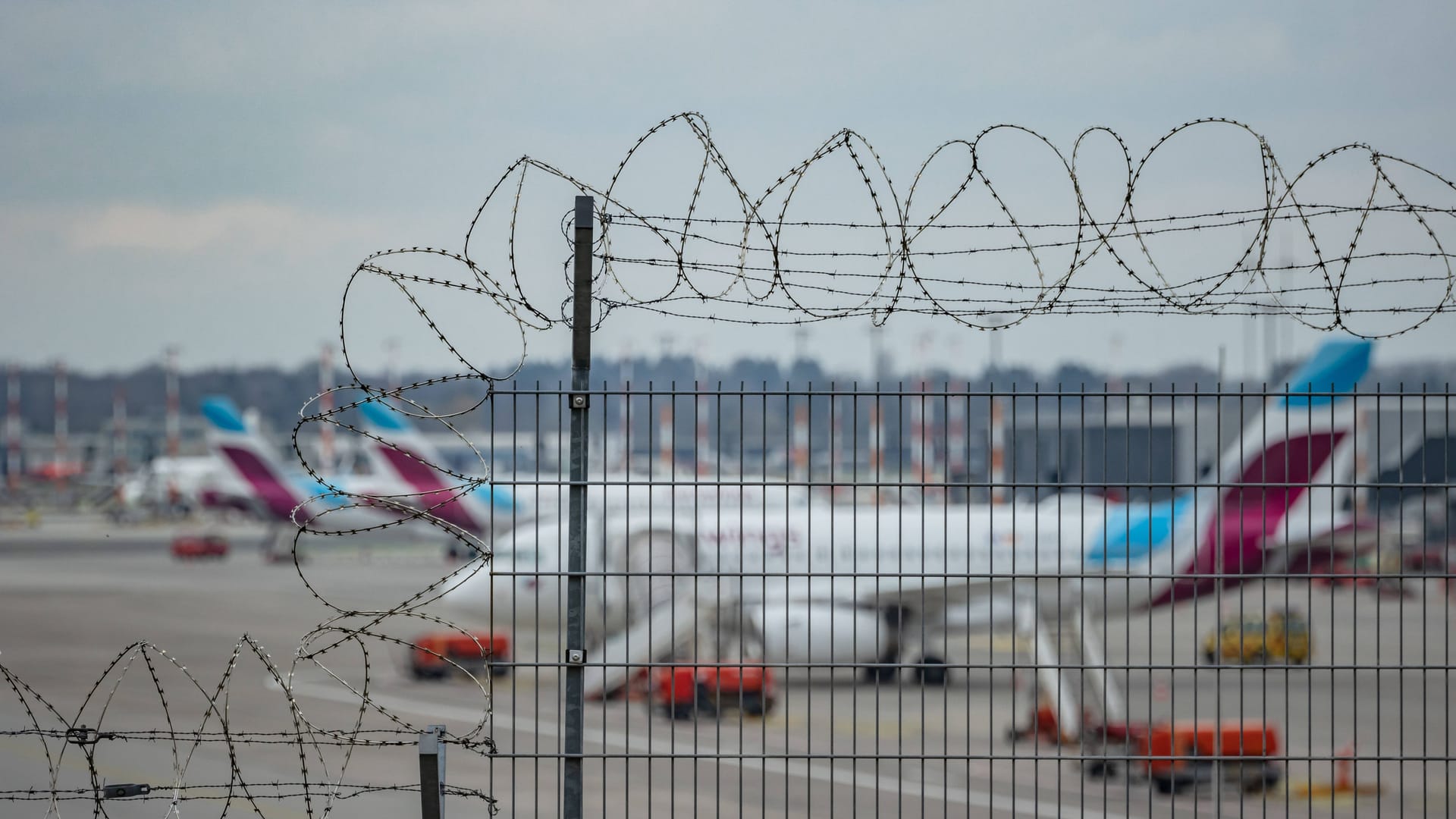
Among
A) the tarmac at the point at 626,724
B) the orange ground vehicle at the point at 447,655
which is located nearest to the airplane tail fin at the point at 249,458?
the tarmac at the point at 626,724

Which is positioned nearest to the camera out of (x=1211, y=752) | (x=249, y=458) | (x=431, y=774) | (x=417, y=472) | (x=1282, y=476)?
(x=431, y=774)

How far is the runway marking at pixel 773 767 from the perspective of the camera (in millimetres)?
12258

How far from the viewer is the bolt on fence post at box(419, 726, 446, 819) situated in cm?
525

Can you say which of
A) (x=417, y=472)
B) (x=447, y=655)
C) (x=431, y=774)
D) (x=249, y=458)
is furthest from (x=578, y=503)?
(x=249, y=458)

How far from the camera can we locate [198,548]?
149 ft

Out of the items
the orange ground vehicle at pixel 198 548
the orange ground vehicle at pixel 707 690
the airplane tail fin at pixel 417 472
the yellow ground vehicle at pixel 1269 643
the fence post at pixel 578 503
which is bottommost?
the orange ground vehicle at pixel 198 548

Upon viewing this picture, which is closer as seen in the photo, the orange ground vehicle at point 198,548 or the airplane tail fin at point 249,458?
the airplane tail fin at point 249,458

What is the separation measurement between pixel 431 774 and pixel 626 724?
28.4 inches

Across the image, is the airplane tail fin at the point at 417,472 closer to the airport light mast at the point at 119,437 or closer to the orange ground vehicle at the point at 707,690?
the orange ground vehicle at the point at 707,690

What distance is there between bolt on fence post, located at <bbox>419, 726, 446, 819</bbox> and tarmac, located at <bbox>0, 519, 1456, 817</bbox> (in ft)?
0.46

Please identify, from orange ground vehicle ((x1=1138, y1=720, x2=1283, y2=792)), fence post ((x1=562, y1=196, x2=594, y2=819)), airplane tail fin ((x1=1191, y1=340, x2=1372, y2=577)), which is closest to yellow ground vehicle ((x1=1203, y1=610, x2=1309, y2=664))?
airplane tail fin ((x1=1191, y1=340, x2=1372, y2=577))

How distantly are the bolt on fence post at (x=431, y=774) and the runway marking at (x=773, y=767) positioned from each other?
12.3 ft

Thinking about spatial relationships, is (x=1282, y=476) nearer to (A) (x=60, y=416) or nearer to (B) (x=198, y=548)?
(B) (x=198, y=548)

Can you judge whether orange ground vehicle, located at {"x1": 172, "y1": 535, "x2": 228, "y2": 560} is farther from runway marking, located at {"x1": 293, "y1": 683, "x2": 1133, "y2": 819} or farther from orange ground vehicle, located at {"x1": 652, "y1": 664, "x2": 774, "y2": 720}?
orange ground vehicle, located at {"x1": 652, "y1": 664, "x2": 774, "y2": 720}
